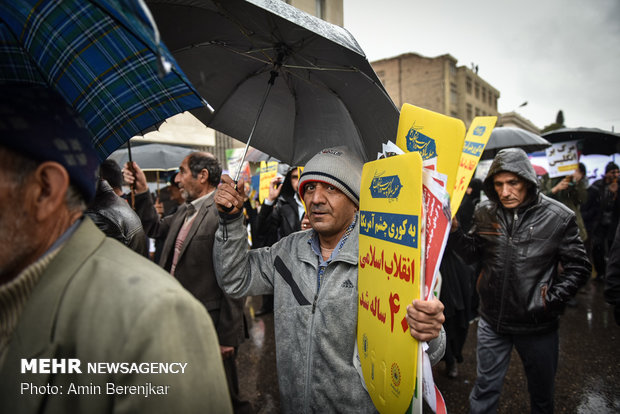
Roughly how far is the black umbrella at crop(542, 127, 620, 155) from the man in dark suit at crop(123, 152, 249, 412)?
617 cm

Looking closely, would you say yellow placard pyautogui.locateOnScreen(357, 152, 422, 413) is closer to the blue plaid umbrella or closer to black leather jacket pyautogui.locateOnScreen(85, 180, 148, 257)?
the blue plaid umbrella

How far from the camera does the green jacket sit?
79 cm

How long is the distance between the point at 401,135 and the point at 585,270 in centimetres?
200

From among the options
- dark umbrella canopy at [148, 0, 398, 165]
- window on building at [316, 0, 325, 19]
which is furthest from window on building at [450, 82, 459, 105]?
dark umbrella canopy at [148, 0, 398, 165]

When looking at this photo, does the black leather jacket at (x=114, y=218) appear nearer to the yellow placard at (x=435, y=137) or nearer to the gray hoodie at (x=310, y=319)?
the gray hoodie at (x=310, y=319)

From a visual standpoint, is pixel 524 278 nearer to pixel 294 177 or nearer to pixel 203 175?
pixel 203 175

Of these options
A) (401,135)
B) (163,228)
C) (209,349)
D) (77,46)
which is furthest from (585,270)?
(163,228)

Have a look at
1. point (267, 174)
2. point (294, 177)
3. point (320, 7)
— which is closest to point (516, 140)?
point (294, 177)

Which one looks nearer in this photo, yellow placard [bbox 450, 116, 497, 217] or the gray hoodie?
the gray hoodie

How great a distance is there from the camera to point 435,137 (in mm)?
1331

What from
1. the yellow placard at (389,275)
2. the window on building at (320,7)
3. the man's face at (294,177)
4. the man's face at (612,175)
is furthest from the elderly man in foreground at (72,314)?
the window on building at (320,7)

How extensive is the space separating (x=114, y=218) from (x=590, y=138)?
8404 mm

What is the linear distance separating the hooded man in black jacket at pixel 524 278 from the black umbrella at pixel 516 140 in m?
3.75

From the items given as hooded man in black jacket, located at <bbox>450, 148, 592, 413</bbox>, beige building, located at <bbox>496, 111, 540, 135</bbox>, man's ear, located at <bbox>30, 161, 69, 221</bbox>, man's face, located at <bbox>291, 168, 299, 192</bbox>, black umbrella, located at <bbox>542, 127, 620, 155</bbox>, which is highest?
beige building, located at <bbox>496, 111, 540, 135</bbox>
